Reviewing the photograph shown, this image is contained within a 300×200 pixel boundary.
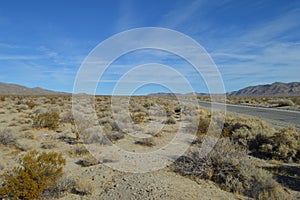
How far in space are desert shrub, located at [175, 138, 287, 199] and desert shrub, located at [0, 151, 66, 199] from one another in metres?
3.39

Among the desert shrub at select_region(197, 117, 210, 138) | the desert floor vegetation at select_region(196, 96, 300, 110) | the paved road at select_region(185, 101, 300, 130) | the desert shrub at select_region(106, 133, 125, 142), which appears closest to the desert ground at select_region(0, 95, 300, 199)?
the desert shrub at select_region(106, 133, 125, 142)

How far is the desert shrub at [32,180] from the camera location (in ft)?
14.4

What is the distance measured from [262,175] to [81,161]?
5.40m

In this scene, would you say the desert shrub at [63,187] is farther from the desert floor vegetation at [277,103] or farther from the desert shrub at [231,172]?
the desert floor vegetation at [277,103]

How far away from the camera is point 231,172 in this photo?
564 cm

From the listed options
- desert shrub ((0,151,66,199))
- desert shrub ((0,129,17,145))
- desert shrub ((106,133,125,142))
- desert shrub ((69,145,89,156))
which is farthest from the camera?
desert shrub ((106,133,125,142))

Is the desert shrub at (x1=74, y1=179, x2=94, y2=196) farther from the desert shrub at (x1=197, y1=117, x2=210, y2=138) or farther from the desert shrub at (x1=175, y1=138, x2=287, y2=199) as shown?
the desert shrub at (x1=197, y1=117, x2=210, y2=138)

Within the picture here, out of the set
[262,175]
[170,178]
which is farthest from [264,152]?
[170,178]

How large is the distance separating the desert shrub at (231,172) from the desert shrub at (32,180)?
3.39m

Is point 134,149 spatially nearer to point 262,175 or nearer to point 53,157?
point 53,157

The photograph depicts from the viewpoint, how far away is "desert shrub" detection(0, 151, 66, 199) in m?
4.39

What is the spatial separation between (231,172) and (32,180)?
4.76 meters

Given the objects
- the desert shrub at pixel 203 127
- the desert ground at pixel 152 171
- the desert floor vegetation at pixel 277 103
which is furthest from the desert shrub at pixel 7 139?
the desert floor vegetation at pixel 277 103

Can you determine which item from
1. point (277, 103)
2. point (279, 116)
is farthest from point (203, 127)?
point (277, 103)
